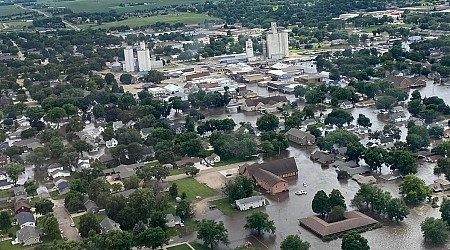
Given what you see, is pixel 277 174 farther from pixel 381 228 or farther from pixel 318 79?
pixel 318 79

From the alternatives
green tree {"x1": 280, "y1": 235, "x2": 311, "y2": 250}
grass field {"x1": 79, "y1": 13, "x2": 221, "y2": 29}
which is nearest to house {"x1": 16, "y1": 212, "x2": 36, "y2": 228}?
green tree {"x1": 280, "y1": 235, "x2": 311, "y2": 250}

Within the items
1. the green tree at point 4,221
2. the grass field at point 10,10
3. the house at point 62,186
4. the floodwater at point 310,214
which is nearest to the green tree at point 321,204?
the floodwater at point 310,214

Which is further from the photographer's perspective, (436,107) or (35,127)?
(35,127)

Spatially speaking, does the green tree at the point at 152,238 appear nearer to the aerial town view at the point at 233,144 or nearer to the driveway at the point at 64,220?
the aerial town view at the point at 233,144

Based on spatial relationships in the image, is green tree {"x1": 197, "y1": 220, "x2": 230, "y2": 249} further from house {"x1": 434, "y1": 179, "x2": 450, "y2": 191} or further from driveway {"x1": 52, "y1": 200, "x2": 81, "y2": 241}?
house {"x1": 434, "y1": 179, "x2": 450, "y2": 191}

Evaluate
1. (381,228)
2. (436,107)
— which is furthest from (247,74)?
(381,228)

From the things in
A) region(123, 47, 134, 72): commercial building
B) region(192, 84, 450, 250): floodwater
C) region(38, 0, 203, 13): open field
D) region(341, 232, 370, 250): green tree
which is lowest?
region(192, 84, 450, 250): floodwater
